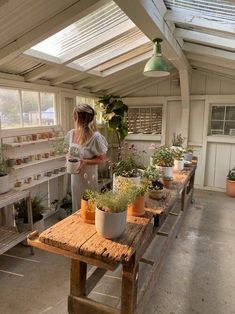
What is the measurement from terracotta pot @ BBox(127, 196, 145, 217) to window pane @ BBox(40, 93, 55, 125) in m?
→ 2.46

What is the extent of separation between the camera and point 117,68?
3.88 metres

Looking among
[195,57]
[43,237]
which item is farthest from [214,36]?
[43,237]

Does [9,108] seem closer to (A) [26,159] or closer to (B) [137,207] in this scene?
(A) [26,159]

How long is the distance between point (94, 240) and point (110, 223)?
129 mm

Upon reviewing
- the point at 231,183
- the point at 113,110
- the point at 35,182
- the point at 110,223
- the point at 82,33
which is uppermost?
the point at 82,33

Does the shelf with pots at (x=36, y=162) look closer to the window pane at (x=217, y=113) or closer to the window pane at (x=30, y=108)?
the window pane at (x=30, y=108)

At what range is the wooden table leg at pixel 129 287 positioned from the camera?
1.33m

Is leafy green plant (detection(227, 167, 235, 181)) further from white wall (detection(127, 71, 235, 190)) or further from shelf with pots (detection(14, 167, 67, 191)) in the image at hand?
shelf with pots (detection(14, 167, 67, 191))

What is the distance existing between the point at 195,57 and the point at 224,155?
7.70 feet

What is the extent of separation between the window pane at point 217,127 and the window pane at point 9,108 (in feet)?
13.3

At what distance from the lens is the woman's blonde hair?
7.41ft

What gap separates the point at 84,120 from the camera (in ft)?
7.55

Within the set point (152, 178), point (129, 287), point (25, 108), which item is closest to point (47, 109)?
point (25, 108)

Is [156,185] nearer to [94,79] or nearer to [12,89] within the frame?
[12,89]
